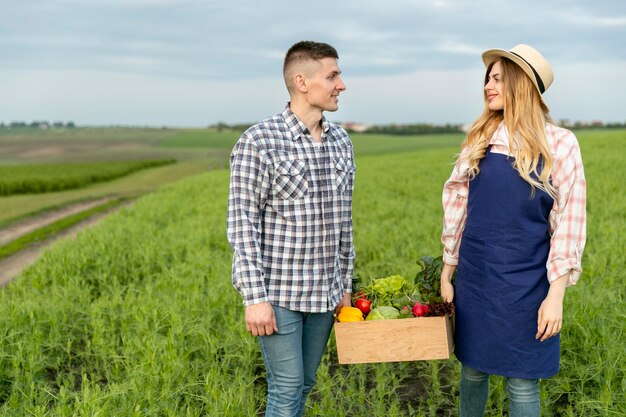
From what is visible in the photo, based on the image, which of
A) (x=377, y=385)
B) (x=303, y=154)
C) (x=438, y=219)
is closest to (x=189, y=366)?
(x=377, y=385)

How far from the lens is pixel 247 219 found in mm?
2811

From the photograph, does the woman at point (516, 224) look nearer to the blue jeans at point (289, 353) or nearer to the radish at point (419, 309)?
the radish at point (419, 309)

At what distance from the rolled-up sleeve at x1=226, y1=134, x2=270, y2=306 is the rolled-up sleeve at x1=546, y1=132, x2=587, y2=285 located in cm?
128

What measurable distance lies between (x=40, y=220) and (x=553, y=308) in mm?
17129

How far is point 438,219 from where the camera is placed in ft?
36.7

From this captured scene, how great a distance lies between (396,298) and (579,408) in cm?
161

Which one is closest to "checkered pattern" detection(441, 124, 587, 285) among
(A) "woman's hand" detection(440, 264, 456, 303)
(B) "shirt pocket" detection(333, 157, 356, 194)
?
(A) "woman's hand" detection(440, 264, 456, 303)

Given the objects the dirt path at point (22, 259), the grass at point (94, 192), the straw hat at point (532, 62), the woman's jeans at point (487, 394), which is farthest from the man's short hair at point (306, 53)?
the grass at point (94, 192)

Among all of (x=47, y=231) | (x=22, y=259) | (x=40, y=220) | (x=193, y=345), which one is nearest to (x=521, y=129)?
(x=193, y=345)

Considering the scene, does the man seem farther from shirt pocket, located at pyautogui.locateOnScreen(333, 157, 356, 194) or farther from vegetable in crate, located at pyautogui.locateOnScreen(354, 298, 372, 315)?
vegetable in crate, located at pyautogui.locateOnScreen(354, 298, 372, 315)

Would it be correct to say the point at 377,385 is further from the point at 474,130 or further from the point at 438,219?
the point at 438,219

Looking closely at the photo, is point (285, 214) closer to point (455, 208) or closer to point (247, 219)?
point (247, 219)

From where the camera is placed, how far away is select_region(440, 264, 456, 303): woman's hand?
10.6 feet

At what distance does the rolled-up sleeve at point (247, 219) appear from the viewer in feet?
9.15
